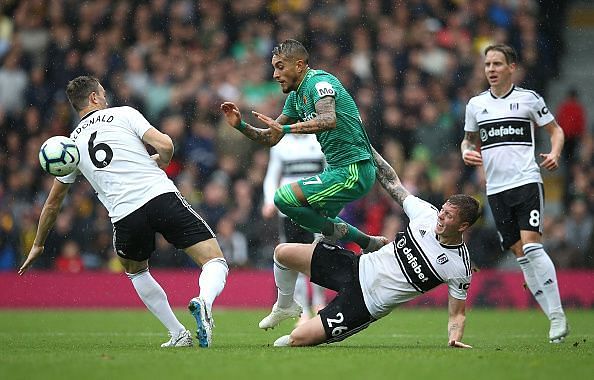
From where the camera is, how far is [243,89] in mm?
19922

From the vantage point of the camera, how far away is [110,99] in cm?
1950

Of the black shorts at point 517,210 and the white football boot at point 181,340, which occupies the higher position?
the black shorts at point 517,210

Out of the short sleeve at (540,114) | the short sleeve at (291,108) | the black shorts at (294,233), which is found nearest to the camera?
the short sleeve at (291,108)

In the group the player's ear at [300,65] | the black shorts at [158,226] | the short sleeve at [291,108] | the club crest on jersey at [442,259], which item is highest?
the player's ear at [300,65]

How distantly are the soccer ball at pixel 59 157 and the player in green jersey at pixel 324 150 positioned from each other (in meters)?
1.56

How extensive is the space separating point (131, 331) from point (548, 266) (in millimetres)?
4609

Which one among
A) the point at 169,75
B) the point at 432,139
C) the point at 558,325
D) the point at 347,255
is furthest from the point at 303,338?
the point at 169,75

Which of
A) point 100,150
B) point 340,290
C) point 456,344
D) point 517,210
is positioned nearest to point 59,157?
point 100,150

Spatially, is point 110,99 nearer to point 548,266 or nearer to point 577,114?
point 577,114

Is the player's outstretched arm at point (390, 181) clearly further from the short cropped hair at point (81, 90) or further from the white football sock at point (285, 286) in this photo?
the short cropped hair at point (81, 90)

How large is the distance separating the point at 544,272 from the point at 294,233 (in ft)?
11.7

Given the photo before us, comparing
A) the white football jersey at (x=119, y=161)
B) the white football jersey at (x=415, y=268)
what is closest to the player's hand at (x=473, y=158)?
the white football jersey at (x=415, y=268)

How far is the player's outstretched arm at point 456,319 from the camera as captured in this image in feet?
31.2

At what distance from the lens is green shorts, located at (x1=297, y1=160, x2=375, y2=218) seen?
10273 millimetres
